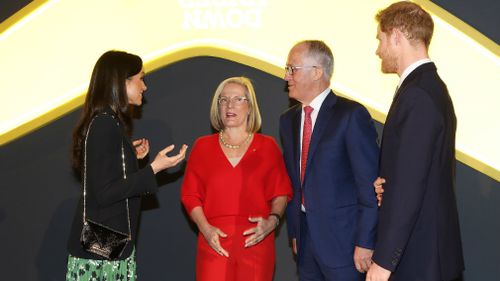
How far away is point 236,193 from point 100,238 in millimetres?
845

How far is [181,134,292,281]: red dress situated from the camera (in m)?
3.45

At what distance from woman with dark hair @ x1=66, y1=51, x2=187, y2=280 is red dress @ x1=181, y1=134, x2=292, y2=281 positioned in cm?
47

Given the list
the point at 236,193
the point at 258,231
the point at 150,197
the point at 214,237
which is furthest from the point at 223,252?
the point at 150,197

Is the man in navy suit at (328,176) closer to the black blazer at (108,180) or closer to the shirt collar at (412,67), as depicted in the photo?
the shirt collar at (412,67)

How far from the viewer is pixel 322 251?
123 inches

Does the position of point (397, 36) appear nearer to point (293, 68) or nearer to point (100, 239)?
point (293, 68)

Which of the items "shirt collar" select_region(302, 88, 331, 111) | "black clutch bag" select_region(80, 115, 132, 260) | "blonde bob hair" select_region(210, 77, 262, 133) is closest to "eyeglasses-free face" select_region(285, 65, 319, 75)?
"shirt collar" select_region(302, 88, 331, 111)

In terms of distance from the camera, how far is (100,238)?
2918 mm

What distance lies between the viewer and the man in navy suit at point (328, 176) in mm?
3027

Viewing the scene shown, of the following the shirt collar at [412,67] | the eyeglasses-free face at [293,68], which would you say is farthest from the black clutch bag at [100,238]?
the shirt collar at [412,67]

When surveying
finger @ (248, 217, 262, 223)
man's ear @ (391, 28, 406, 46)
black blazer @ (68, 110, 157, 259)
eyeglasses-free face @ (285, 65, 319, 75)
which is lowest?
finger @ (248, 217, 262, 223)

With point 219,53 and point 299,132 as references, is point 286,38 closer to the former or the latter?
point 219,53

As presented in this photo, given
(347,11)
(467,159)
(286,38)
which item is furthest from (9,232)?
(467,159)

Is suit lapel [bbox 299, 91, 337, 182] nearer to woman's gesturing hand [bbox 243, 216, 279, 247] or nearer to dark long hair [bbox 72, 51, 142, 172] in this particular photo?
woman's gesturing hand [bbox 243, 216, 279, 247]
